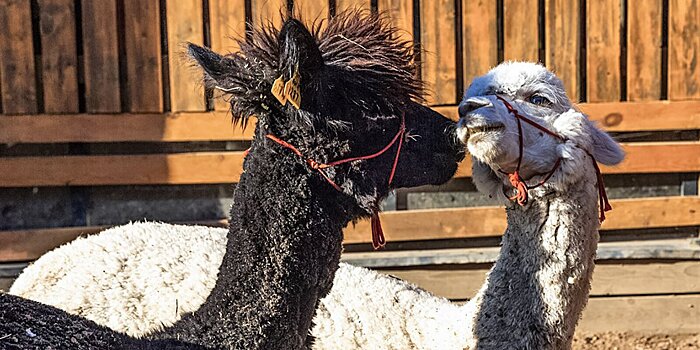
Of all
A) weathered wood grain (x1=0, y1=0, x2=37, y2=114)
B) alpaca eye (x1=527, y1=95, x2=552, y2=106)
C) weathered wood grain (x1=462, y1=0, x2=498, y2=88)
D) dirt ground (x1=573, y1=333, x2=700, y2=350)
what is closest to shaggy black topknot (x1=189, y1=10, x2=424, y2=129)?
alpaca eye (x1=527, y1=95, x2=552, y2=106)

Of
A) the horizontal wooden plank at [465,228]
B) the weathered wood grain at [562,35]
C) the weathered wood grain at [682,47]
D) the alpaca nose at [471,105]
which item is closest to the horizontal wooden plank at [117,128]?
the horizontal wooden plank at [465,228]

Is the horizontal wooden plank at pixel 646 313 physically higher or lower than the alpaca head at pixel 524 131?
lower

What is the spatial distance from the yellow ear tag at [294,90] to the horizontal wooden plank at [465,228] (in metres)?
3.07

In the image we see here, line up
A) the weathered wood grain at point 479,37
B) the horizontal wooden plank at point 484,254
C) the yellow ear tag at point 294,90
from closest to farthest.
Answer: the yellow ear tag at point 294,90 < the horizontal wooden plank at point 484,254 < the weathered wood grain at point 479,37

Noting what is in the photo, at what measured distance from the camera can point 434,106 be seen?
5465 mm

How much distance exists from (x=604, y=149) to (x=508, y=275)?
587 mm

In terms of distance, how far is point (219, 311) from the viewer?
2.36 metres

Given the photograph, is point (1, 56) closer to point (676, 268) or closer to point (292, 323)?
point (292, 323)

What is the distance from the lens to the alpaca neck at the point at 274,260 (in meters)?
2.33

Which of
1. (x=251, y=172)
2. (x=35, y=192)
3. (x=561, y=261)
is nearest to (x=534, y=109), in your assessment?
(x=561, y=261)

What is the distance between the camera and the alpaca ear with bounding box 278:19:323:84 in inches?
88.8

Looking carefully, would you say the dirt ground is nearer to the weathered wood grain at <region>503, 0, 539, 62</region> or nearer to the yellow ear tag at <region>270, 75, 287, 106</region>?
the weathered wood grain at <region>503, 0, 539, 62</region>

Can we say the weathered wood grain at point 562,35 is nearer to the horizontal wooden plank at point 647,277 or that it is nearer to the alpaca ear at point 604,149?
the horizontal wooden plank at point 647,277

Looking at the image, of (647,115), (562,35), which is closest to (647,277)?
(647,115)
